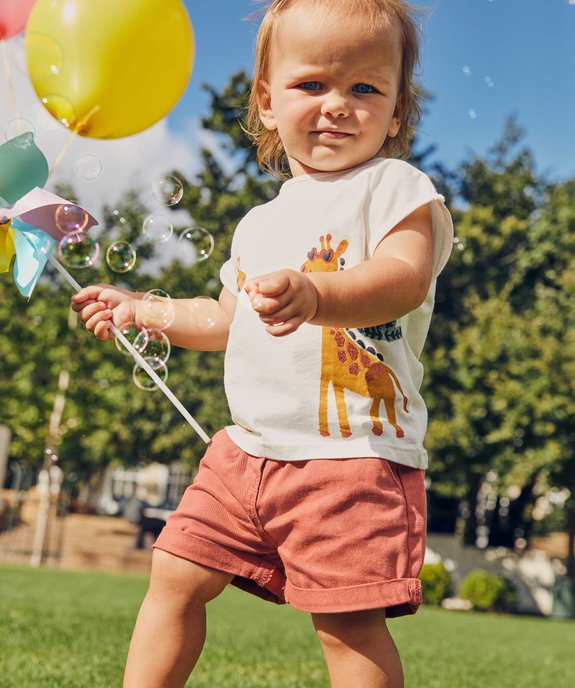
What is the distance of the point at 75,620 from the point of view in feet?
23.3

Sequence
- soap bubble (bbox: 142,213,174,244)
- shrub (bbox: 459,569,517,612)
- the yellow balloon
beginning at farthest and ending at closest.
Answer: shrub (bbox: 459,569,517,612)
soap bubble (bbox: 142,213,174,244)
the yellow balloon

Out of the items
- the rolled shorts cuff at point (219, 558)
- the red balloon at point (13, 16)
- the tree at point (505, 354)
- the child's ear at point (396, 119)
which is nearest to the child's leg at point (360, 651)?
the rolled shorts cuff at point (219, 558)

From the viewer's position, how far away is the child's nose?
2.24 meters

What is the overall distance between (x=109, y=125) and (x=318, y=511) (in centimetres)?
125

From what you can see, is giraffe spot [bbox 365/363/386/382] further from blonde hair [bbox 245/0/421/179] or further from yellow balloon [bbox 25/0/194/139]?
yellow balloon [bbox 25/0/194/139]

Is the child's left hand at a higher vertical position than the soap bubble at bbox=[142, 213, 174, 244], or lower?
lower

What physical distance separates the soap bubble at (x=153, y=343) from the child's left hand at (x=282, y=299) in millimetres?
867

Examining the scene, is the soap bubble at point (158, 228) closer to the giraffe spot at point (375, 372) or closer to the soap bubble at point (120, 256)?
the soap bubble at point (120, 256)

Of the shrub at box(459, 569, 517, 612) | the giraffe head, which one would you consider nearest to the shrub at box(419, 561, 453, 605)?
the shrub at box(459, 569, 517, 612)

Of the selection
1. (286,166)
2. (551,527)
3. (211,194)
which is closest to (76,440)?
(211,194)

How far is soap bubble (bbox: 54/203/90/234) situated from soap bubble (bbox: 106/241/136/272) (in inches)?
22.4

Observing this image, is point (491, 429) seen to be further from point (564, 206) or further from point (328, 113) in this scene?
point (328, 113)

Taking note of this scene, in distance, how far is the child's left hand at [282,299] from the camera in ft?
5.83

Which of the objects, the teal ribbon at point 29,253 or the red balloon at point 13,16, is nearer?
the teal ribbon at point 29,253
